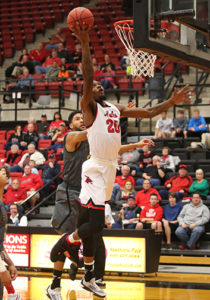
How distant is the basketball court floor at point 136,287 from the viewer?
7.58 meters

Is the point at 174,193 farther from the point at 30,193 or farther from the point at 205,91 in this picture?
the point at 205,91

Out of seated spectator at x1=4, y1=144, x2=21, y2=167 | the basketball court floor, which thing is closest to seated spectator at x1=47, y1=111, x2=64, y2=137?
seated spectator at x1=4, y1=144, x2=21, y2=167

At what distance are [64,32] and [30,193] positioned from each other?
12286 millimetres

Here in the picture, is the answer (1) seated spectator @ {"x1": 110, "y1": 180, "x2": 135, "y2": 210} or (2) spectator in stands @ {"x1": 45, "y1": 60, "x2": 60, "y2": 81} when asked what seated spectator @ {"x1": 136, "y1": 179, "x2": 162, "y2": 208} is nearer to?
(1) seated spectator @ {"x1": 110, "y1": 180, "x2": 135, "y2": 210}

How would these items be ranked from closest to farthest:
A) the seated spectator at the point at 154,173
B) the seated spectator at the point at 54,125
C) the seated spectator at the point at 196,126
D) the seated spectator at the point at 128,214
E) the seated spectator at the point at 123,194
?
the seated spectator at the point at 128,214 < the seated spectator at the point at 123,194 < the seated spectator at the point at 154,173 < the seated spectator at the point at 196,126 < the seated spectator at the point at 54,125

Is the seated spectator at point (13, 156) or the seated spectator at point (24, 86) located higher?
the seated spectator at point (24, 86)

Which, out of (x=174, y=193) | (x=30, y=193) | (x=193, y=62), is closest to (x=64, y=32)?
(x=30, y=193)

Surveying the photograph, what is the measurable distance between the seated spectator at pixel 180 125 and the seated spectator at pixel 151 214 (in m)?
3.80

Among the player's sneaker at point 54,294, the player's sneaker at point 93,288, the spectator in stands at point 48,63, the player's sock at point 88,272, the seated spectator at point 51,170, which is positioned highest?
the spectator in stands at point 48,63

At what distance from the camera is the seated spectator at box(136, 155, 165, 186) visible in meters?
15.0

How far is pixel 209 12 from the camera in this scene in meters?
7.49

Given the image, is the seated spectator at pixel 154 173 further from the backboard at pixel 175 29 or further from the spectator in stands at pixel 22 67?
the spectator in stands at pixel 22 67

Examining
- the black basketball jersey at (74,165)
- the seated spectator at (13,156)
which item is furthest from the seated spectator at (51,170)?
the black basketball jersey at (74,165)

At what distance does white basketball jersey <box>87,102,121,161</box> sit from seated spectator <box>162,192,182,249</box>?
6.64 metres
